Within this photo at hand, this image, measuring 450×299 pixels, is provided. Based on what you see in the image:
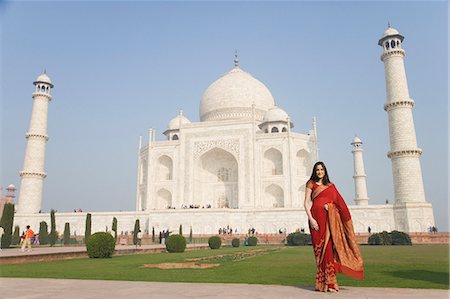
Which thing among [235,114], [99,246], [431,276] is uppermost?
[235,114]

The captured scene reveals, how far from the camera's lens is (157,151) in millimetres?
32125

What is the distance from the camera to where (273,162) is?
101 ft

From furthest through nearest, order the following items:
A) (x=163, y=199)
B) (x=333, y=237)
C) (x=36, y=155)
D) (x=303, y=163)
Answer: (x=163, y=199) → (x=303, y=163) → (x=36, y=155) → (x=333, y=237)

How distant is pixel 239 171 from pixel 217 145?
2998mm

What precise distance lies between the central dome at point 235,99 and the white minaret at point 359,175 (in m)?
9.32

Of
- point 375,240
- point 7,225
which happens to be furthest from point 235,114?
point 7,225

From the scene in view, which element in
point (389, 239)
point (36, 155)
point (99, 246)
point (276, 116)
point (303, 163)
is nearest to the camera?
point (99, 246)

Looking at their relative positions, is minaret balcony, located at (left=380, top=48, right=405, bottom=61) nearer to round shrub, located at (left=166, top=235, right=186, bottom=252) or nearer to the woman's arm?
round shrub, located at (left=166, top=235, right=186, bottom=252)

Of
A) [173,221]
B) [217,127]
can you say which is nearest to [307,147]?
[217,127]

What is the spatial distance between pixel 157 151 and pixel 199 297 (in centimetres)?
2932

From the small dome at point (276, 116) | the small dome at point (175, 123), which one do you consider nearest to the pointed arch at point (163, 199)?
the small dome at point (175, 123)

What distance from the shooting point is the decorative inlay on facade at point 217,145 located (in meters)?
30.3

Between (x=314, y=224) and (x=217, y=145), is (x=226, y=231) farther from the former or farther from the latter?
(x=314, y=224)

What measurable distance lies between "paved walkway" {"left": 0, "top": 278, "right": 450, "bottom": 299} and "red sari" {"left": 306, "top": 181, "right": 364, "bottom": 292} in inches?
10.4
